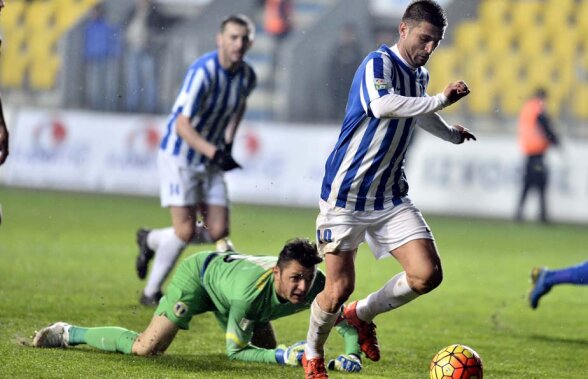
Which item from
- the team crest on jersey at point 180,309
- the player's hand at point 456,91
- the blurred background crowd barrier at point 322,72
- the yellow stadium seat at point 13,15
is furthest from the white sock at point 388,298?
the yellow stadium seat at point 13,15

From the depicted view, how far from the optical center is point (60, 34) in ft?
73.7

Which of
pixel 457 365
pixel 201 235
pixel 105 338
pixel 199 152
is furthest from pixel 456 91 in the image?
pixel 201 235

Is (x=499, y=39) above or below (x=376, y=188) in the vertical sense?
above

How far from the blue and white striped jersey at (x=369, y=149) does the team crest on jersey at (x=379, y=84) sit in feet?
0.43

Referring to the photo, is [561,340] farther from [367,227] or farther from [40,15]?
[40,15]

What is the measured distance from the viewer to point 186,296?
638cm

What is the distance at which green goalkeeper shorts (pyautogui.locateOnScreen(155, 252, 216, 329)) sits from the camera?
635 centimetres

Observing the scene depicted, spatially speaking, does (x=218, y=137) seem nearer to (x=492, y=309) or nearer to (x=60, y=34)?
(x=492, y=309)

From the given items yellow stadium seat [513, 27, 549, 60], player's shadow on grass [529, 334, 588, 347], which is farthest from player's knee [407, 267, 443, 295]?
yellow stadium seat [513, 27, 549, 60]

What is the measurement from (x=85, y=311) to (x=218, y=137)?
1709 mm

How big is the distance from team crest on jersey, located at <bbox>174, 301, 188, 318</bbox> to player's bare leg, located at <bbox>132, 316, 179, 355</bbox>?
73 mm

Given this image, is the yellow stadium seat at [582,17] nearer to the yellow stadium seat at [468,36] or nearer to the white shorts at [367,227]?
the yellow stadium seat at [468,36]

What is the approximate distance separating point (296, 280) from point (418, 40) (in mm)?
1365

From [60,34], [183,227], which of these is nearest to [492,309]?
[183,227]
